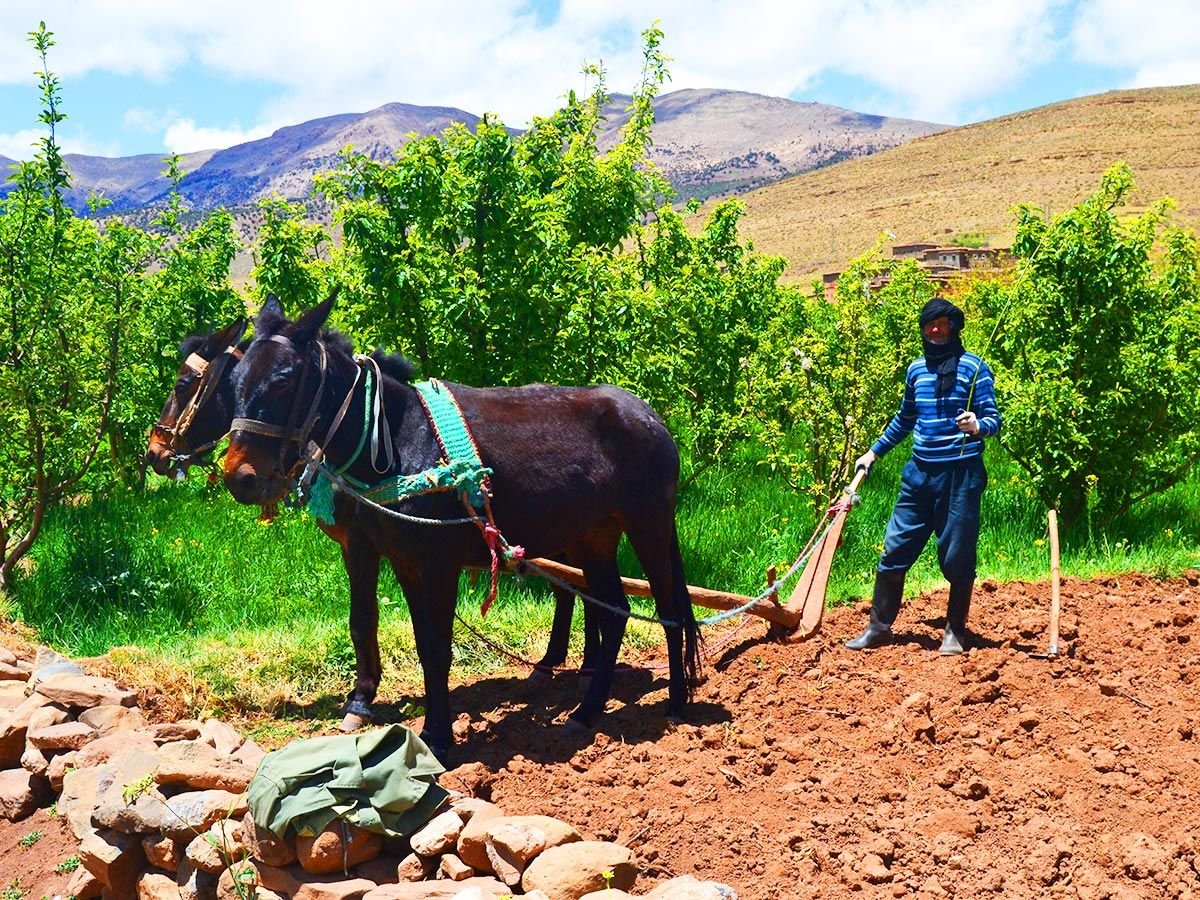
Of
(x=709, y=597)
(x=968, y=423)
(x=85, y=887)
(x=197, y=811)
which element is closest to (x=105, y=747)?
(x=85, y=887)

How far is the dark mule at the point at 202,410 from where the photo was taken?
550 cm

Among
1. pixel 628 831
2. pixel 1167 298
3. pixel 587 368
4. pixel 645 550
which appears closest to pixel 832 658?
pixel 645 550

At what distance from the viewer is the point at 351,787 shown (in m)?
4.09

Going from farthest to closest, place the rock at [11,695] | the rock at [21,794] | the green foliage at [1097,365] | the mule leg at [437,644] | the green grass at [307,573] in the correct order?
1. the green foliage at [1097,365]
2. the green grass at [307,573]
3. the rock at [11,695]
4. the rock at [21,794]
5. the mule leg at [437,644]

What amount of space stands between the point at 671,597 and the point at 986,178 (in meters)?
74.4

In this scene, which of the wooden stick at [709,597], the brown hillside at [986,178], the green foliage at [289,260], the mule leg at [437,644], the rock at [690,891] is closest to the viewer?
the rock at [690,891]

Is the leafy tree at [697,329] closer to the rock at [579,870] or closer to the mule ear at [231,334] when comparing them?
the mule ear at [231,334]

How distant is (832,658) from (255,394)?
330 centimetres

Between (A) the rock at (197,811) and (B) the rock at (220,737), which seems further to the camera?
(B) the rock at (220,737)

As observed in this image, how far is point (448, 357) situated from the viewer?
28.1ft

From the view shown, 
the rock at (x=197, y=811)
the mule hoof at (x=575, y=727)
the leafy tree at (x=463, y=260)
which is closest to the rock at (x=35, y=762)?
the rock at (x=197, y=811)

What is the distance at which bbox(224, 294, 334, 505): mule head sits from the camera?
493cm

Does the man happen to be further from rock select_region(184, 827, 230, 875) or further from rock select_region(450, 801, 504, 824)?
rock select_region(184, 827, 230, 875)

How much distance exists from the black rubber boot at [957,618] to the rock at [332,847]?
3.32m
